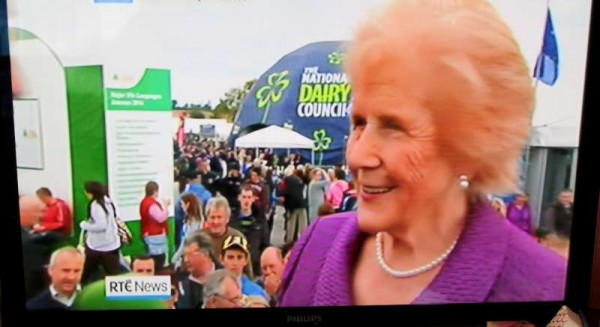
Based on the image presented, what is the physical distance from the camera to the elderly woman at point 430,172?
996 mm

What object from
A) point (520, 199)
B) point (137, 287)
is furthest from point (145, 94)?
point (520, 199)

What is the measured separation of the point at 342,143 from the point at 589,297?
0.64 meters

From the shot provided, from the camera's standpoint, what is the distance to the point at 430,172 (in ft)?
3.36

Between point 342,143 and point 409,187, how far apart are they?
0.15 metres

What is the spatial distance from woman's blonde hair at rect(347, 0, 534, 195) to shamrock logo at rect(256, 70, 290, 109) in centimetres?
12

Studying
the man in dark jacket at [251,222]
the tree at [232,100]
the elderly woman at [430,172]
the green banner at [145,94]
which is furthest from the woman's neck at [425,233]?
the green banner at [145,94]

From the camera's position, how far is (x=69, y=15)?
984 millimetres

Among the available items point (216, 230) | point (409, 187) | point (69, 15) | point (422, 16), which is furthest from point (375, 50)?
point (69, 15)

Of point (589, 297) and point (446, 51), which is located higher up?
point (446, 51)

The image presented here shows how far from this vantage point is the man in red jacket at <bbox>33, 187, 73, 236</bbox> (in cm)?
103

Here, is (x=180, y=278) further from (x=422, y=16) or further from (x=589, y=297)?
(x=589, y=297)

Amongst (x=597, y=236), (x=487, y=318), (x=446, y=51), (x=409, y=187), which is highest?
(x=446, y=51)

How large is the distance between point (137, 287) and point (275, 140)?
40cm

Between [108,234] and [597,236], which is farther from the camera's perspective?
[597,236]
